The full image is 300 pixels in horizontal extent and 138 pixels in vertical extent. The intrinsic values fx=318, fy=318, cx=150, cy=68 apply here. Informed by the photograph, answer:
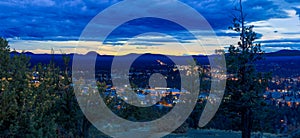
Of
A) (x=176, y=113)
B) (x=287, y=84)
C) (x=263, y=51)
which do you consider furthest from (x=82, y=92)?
(x=287, y=84)

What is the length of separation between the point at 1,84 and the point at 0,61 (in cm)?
117

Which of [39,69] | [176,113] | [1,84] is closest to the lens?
[1,84]

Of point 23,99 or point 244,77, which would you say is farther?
point 244,77

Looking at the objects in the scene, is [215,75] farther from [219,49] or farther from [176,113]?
[176,113]

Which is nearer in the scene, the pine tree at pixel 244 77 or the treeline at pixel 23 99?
the treeline at pixel 23 99

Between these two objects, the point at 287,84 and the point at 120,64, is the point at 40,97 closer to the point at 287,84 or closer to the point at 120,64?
the point at 120,64

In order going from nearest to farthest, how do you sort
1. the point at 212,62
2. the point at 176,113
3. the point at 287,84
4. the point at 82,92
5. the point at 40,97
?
the point at 40,97
the point at 82,92
the point at 212,62
the point at 176,113
the point at 287,84

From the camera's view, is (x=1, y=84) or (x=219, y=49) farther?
(x=219, y=49)

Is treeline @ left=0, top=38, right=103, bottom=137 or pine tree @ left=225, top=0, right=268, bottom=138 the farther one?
pine tree @ left=225, top=0, right=268, bottom=138

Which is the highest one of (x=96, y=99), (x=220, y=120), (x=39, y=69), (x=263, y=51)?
(x=263, y=51)

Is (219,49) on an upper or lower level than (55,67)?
upper

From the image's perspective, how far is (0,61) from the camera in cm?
657

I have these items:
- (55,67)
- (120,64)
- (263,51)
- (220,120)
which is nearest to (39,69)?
(55,67)

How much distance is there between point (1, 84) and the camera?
559 centimetres
